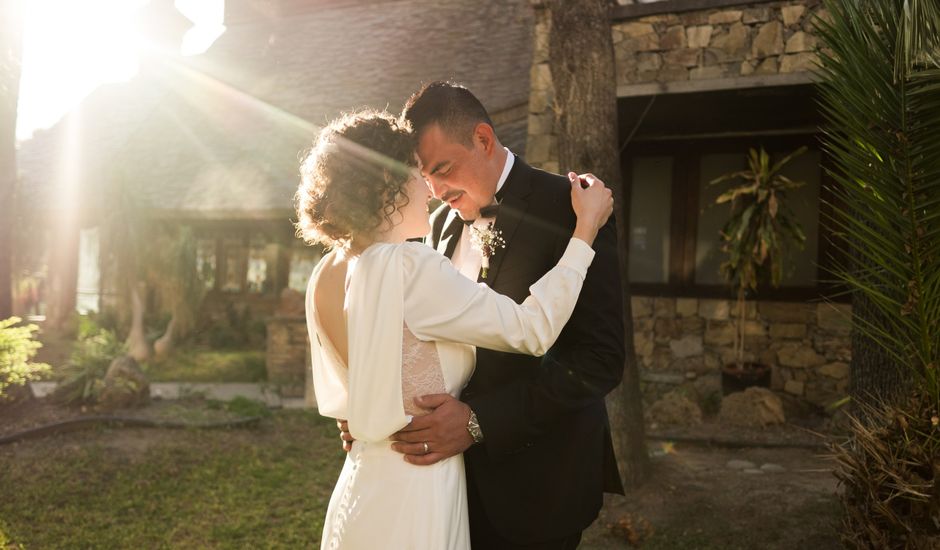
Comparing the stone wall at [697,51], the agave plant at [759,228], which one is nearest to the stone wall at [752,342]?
the agave plant at [759,228]

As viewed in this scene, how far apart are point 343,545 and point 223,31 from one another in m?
22.1

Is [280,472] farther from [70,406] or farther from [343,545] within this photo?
[343,545]

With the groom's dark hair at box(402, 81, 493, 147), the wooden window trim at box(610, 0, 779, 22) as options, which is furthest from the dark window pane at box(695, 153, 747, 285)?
the groom's dark hair at box(402, 81, 493, 147)

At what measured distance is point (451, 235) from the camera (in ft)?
9.86

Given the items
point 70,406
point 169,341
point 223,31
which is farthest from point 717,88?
point 223,31

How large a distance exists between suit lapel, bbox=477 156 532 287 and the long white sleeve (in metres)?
0.36

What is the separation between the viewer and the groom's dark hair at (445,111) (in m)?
2.69

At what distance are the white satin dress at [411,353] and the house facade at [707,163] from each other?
251 inches

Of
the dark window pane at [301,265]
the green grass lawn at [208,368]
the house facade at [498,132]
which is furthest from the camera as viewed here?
the dark window pane at [301,265]

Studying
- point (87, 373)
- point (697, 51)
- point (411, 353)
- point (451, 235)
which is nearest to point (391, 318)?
point (411, 353)

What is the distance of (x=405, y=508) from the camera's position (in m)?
2.24

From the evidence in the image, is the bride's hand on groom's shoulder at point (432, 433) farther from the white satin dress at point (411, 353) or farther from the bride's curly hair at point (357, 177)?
the bride's curly hair at point (357, 177)

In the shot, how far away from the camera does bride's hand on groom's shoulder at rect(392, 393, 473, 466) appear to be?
2248 mm

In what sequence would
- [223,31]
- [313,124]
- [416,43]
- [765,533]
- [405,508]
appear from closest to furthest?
[405,508], [765,533], [313,124], [416,43], [223,31]
